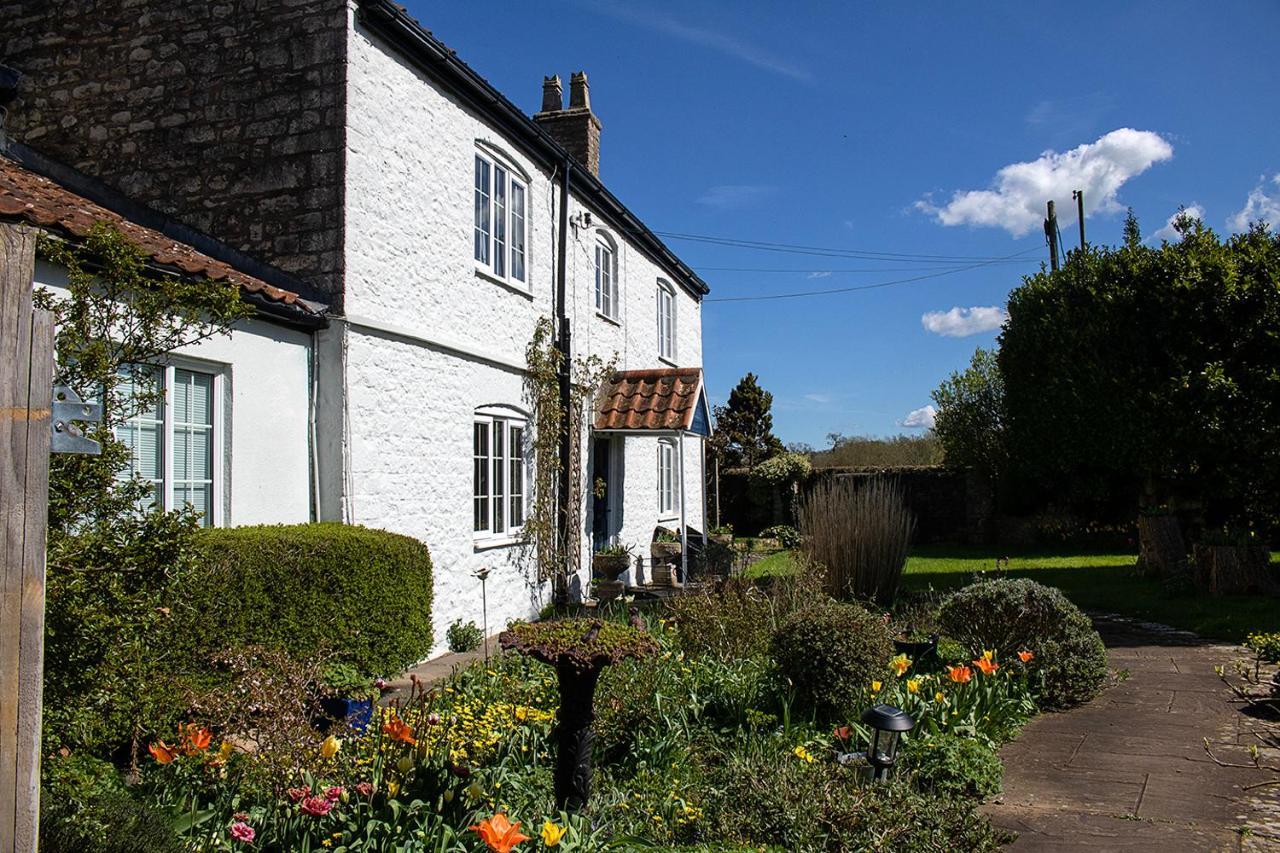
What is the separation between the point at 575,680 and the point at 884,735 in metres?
1.65

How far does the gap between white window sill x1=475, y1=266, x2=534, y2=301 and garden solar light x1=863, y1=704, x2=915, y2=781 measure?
22.9 ft

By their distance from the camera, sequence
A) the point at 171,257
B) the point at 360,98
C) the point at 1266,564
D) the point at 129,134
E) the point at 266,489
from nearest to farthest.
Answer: the point at 171,257 < the point at 266,489 < the point at 360,98 < the point at 129,134 < the point at 1266,564

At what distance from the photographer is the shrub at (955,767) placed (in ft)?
15.3

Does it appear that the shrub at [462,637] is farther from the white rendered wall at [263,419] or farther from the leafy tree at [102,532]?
the leafy tree at [102,532]

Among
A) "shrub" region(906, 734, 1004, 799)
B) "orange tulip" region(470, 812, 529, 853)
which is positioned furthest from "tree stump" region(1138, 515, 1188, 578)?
"orange tulip" region(470, 812, 529, 853)

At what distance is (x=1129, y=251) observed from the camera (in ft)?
47.6

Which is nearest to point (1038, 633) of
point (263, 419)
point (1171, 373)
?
point (263, 419)

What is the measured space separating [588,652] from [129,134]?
7493 millimetres

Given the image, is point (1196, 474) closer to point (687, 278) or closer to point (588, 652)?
point (687, 278)

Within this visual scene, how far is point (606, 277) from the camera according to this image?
1416cm

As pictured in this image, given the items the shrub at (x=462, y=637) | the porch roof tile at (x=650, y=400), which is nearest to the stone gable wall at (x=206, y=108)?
the shrub at (x=462, y=637)

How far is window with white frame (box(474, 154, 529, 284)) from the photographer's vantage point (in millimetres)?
10188

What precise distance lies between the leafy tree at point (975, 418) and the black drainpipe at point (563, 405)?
42.3 feet

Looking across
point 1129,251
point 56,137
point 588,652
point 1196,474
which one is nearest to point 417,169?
point 56,137
